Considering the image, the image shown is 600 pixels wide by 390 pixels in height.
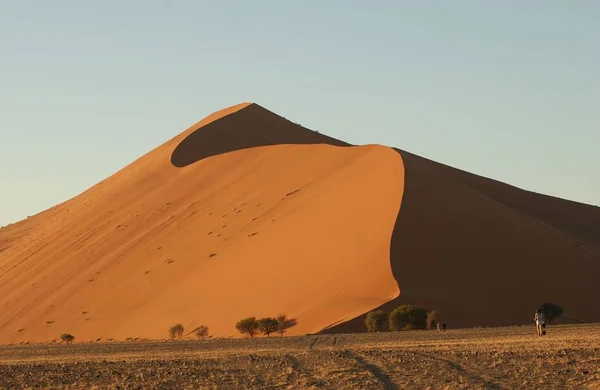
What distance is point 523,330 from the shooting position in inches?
1261

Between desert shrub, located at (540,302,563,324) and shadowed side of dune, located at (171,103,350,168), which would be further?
shadowed side of dune, located at (171,103,350,168)

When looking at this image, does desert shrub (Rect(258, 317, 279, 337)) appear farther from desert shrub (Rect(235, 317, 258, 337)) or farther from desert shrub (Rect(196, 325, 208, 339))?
desert shrub (Rect(196, 325, 208, 339))

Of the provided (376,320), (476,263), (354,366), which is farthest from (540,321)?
(476,263)

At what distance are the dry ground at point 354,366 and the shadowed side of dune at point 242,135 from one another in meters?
43.9

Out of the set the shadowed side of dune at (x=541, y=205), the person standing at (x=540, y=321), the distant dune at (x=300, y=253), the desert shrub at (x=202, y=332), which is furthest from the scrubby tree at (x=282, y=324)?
the shadowed side of dune at (x=541, y=205)

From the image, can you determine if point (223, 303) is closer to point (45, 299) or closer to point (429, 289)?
point (429, 289)

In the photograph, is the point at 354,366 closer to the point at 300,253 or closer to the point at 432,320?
the point at 432,320

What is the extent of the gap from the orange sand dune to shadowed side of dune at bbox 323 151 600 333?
84cm

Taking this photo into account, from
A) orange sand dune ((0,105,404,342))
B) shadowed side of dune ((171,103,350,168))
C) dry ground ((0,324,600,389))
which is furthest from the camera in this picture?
shadowed side of dune ((171,103,350,168))

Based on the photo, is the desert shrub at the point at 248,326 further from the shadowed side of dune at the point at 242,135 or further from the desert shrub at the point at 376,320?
the shadowed side of dune at the point at 242,135

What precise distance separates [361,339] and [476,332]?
354 centimetres

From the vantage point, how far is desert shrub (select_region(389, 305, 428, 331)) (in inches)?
1399

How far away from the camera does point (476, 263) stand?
42656 mm

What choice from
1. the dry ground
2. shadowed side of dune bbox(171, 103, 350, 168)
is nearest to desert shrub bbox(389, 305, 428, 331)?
the dry ground
